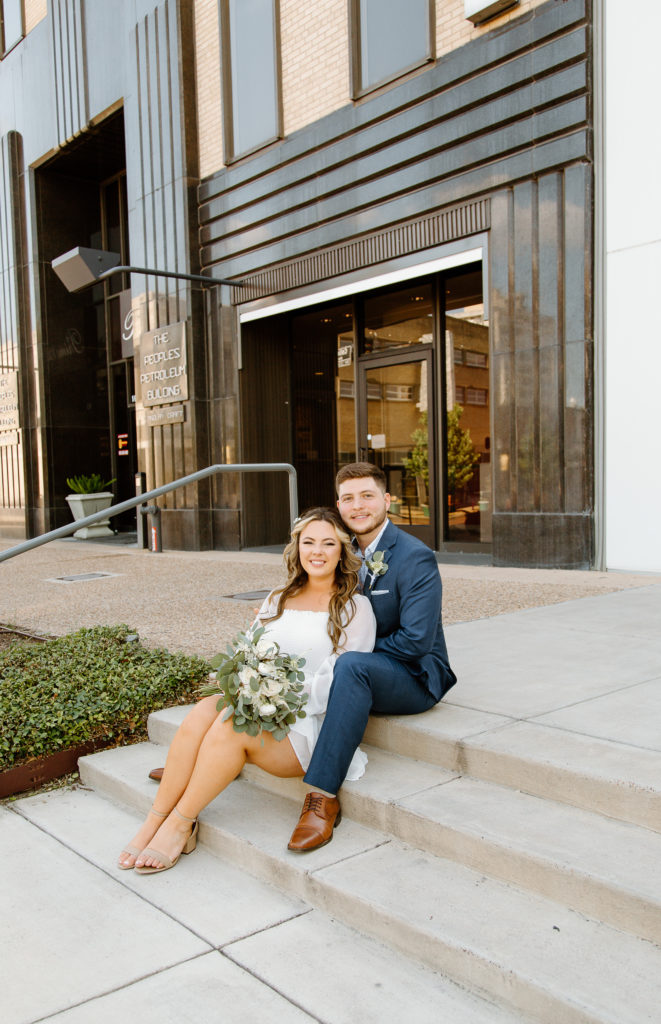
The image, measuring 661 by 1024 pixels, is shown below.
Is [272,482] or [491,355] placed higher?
[491,355]

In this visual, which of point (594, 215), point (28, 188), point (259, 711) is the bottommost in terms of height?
point (259, 711)

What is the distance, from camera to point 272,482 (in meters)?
12.3

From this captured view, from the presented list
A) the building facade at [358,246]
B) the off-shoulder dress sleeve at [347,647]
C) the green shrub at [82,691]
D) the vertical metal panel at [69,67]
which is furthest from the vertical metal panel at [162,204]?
the off-shoulder dress sleeve at [347,647]

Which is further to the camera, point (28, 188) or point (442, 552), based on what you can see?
point (28, 188)

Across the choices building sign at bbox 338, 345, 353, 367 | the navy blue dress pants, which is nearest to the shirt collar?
the navy blue dress pants

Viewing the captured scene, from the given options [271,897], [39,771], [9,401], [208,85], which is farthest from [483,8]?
[9,401]

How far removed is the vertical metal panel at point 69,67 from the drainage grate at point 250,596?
1095 centimetres

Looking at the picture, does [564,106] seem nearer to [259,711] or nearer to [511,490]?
[511,490]

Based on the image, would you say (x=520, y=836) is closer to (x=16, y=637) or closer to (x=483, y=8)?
(x=16, y=637)

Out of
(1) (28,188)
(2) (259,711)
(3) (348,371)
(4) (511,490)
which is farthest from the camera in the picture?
(1) (28,188)

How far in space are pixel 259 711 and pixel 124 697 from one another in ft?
5.12

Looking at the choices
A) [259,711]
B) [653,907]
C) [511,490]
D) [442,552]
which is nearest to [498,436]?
[511,490]

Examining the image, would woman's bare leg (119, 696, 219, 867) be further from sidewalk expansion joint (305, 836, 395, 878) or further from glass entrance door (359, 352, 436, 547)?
glass entrance door (359, 352, 436, 547)

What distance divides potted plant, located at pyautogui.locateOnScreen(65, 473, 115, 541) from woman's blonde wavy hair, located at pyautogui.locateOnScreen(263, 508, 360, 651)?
42.1 feet
